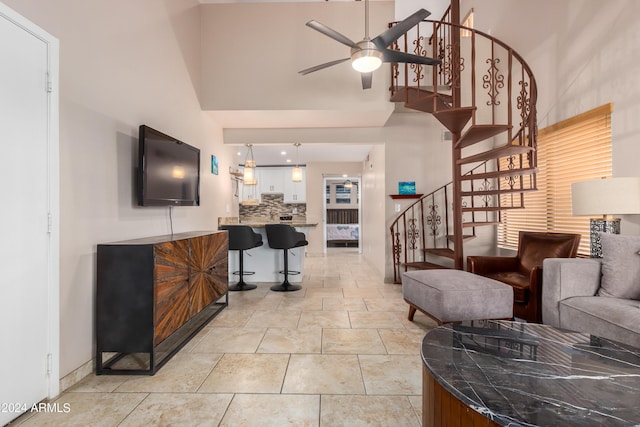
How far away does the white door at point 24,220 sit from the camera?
5.05ft

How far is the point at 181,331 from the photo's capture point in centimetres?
290

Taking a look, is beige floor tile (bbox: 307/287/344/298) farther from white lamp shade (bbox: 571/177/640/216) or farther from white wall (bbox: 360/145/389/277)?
white lamp shade (bbox: 571/177/640/216)

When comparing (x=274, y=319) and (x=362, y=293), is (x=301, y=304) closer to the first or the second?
(x=274, y=319)

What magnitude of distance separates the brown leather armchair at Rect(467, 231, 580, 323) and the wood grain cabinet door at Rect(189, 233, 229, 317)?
277 centimetres

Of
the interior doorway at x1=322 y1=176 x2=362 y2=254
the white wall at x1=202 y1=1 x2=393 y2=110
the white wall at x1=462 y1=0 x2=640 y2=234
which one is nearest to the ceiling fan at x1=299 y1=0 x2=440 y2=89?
the white wall at x1=202 y1=1 x2=393 y2=110

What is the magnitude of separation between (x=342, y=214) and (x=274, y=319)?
6986 mm

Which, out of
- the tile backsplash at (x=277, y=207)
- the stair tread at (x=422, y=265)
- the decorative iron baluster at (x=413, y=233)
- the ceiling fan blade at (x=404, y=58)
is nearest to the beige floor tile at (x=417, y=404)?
the stair tread at (x=422, y=265)

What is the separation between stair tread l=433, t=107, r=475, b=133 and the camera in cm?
325

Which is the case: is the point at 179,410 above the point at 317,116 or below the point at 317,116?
below

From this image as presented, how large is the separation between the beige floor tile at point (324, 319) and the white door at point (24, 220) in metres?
1.91

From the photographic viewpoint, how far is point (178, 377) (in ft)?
6.74

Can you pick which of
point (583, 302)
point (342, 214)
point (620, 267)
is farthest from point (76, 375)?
point (342, 214)

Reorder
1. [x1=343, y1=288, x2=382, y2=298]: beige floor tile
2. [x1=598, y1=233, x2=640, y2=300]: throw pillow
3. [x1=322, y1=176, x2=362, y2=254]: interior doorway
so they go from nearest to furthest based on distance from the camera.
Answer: [x1=598, y1=233, x2=640, y2=300]: throw pillow
[x1=343, y1=288, x2=382, y2=298]: beige floor tile
[x1=322, y1=176, x2=362, y2=254]: interior doorway

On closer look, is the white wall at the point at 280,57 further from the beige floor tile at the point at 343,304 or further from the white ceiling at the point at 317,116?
the beige floor tile at the point at 343,304
